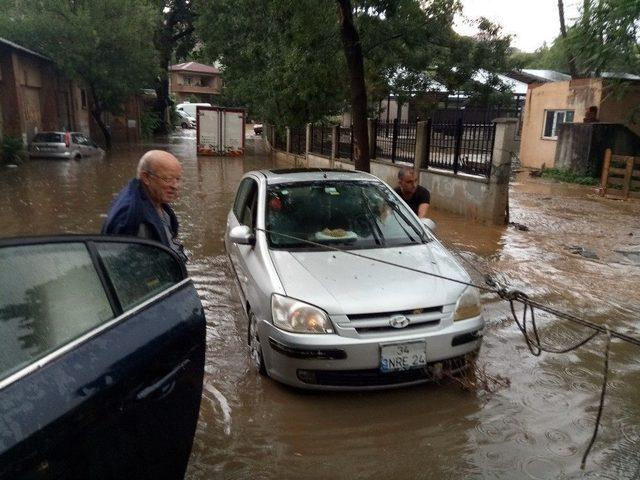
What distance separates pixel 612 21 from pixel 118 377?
1693 cm

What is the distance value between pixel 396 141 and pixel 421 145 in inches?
61.7

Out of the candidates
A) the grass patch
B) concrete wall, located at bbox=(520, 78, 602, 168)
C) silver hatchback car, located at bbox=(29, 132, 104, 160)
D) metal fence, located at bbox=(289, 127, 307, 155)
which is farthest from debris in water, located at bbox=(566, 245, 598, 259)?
silver hatchback car, located at bbox=(29, 132, 104, 160)

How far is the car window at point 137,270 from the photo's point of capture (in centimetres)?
220

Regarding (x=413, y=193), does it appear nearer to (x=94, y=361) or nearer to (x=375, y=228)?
(x=375, y=228)

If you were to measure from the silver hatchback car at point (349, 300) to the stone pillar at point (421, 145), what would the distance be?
7.96m

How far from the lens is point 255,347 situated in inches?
162

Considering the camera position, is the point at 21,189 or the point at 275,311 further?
the point at 21,189

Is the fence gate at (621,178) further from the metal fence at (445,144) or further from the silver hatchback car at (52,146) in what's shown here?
the silver hatchback car at (52,146)

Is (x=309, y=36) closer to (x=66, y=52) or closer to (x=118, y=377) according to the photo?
(x=118, y=377)

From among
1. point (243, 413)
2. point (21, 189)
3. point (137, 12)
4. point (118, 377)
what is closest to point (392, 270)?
point (243, 413)

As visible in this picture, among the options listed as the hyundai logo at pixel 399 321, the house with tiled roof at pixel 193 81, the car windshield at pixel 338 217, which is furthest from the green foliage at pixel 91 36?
the house with tiled roof at pixel 193 81

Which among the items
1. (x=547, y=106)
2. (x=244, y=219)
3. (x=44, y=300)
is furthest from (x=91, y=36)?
(x=44, y=300)

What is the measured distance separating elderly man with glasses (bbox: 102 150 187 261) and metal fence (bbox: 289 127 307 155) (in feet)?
65.1

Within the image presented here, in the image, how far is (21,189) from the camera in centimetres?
1430
